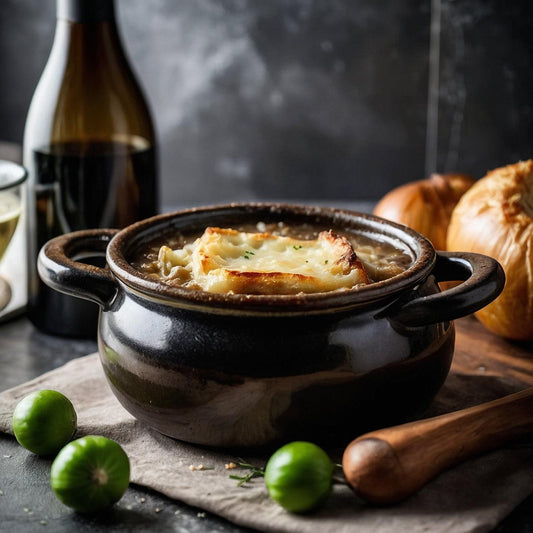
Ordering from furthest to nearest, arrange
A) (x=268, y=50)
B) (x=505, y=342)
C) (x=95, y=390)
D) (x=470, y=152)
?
(x=268, y=50), (x=470, y=152), (x=505, y=342), (x=95, y=390)

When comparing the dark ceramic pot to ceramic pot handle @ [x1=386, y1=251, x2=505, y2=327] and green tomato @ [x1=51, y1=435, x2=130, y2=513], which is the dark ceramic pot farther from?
green tomato @ [x1=51, y1=435, x2=130, y2=513]

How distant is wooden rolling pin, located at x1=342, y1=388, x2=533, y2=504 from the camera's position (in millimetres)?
1209

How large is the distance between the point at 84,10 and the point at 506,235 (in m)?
1.00

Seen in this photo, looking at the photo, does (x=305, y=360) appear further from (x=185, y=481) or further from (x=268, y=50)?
(x=268, y=50)

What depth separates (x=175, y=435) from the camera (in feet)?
4.52

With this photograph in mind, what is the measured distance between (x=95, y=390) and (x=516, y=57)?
1676 millimetres

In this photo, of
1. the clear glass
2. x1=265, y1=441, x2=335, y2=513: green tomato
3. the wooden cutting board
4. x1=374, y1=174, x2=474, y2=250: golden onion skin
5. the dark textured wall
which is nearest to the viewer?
x1=265, y1=441, x2=335, y2=513: green tomato

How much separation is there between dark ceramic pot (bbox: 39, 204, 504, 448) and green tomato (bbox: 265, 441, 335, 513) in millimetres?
92

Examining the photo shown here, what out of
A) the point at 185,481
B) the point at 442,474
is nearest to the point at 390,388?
the point at 442,474

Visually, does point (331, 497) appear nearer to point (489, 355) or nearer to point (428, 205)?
point (489, 355)

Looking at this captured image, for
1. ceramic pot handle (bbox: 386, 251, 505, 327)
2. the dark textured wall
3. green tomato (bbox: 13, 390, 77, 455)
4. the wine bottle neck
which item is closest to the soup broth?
ceramic pot handle (bbox: 386, 251, 505, 327)

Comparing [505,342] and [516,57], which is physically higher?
[516,57]

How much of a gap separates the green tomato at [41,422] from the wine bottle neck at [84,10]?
89 centimetres

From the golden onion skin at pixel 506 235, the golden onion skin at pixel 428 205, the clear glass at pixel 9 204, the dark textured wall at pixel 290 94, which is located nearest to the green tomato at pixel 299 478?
the golden onion skin at pixel 506 235
